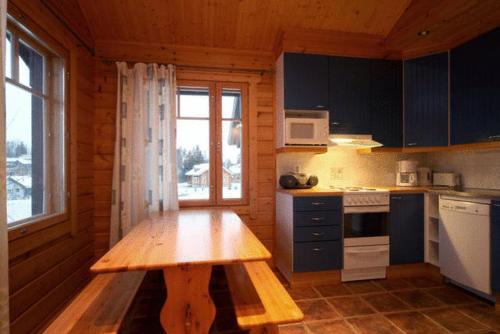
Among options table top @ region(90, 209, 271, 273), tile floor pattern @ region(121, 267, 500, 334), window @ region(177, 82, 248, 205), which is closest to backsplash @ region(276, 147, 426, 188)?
window @ region(177, 82, 248, 205)

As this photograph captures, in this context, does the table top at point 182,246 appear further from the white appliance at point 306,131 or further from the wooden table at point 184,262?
the white appliance at point 306,131

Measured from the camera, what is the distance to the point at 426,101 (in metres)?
2.79

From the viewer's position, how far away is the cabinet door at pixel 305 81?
8.77 feet

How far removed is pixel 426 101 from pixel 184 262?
119 inches

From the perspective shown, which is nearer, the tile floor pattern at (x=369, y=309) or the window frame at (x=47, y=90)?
the window frame at (x=47, y=90)

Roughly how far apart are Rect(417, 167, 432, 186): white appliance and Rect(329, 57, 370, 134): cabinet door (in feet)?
3.20

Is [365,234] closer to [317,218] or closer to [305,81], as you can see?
[317,218]

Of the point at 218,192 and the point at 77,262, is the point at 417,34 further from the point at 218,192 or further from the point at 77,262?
the point at 77,262

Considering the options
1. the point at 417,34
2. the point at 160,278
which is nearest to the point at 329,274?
the point at 160,278

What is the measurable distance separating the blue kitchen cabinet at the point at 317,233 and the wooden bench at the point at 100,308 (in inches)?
57.0

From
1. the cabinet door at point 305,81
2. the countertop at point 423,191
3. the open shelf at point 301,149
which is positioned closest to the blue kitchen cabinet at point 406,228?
the countertop at point 423,191

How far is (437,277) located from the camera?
104 inches

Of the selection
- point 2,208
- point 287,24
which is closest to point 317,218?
point 287,24

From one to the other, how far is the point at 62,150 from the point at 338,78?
9.12 feet
